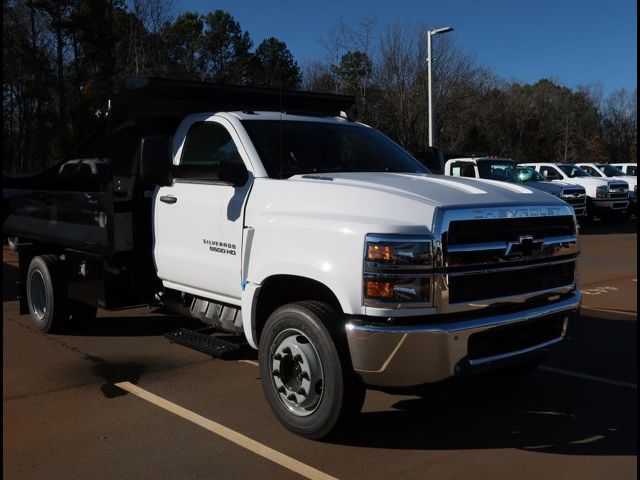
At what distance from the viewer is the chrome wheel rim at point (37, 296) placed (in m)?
7.37

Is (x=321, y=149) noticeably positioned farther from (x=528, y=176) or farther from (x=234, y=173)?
(x=528, y=176)

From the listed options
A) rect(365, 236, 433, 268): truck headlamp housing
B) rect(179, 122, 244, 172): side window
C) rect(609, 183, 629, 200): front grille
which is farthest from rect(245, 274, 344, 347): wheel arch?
rect(609, 183, 629, 200): front grille

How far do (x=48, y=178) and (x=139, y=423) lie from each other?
16.3ft

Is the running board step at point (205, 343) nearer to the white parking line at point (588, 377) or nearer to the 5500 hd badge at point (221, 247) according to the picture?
the 5500 hd badge at point (221, 247)

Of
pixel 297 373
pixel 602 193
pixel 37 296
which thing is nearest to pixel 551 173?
pixel 602 193

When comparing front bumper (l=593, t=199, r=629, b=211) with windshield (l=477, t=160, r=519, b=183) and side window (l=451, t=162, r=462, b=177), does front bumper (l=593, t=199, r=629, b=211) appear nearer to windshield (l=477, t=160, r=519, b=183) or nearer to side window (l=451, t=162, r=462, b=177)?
windshield (l=477, t=160, r=519, b=183)

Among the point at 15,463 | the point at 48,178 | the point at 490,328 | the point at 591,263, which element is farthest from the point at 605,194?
the point at 15,463

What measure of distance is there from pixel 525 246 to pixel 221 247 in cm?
218

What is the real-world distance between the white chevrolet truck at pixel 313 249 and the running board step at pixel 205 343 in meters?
0.02

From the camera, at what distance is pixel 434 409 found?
4.96m

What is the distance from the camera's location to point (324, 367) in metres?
4.06

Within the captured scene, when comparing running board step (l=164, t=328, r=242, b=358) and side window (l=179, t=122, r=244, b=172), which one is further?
side window (l=179, t=122, r=244, b=172)

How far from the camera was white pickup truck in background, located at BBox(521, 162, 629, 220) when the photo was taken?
22.7m

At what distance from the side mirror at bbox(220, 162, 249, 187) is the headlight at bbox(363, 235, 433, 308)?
142 centimetres
